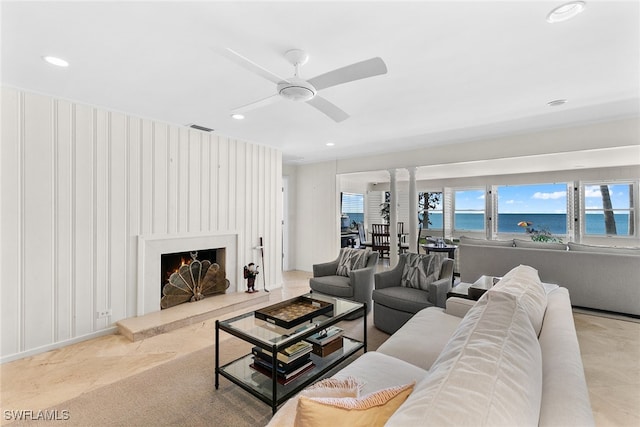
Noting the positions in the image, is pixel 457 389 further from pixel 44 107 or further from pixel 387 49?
pixel 44 107

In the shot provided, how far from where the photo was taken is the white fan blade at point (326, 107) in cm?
225

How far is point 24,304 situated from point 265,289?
2770 mm

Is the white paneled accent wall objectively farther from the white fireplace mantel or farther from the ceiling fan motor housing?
the ceiling fan motor housing

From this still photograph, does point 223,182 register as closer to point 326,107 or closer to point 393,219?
point 326,107

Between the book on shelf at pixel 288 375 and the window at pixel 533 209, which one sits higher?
the window at pixel 533 209

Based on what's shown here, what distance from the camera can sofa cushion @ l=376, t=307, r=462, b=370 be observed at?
5.81 ft

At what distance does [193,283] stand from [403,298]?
275 cm

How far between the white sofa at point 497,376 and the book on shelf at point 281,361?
1.93 ft

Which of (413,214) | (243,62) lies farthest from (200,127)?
(413,214)

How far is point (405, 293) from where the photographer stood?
121 inches

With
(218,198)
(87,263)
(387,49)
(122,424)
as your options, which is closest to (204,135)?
(218,198)

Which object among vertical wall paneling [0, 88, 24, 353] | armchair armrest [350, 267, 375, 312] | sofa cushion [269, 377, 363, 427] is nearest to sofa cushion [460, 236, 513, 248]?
armchair armrest [350, 267, 375, 312]

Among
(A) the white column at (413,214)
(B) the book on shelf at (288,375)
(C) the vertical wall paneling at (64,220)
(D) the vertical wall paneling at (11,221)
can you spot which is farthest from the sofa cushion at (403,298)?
(D) the vertical wall paneling at (11,221)

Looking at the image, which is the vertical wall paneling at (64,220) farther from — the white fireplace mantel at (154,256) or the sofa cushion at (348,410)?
the sofa cushion at (348,410)
